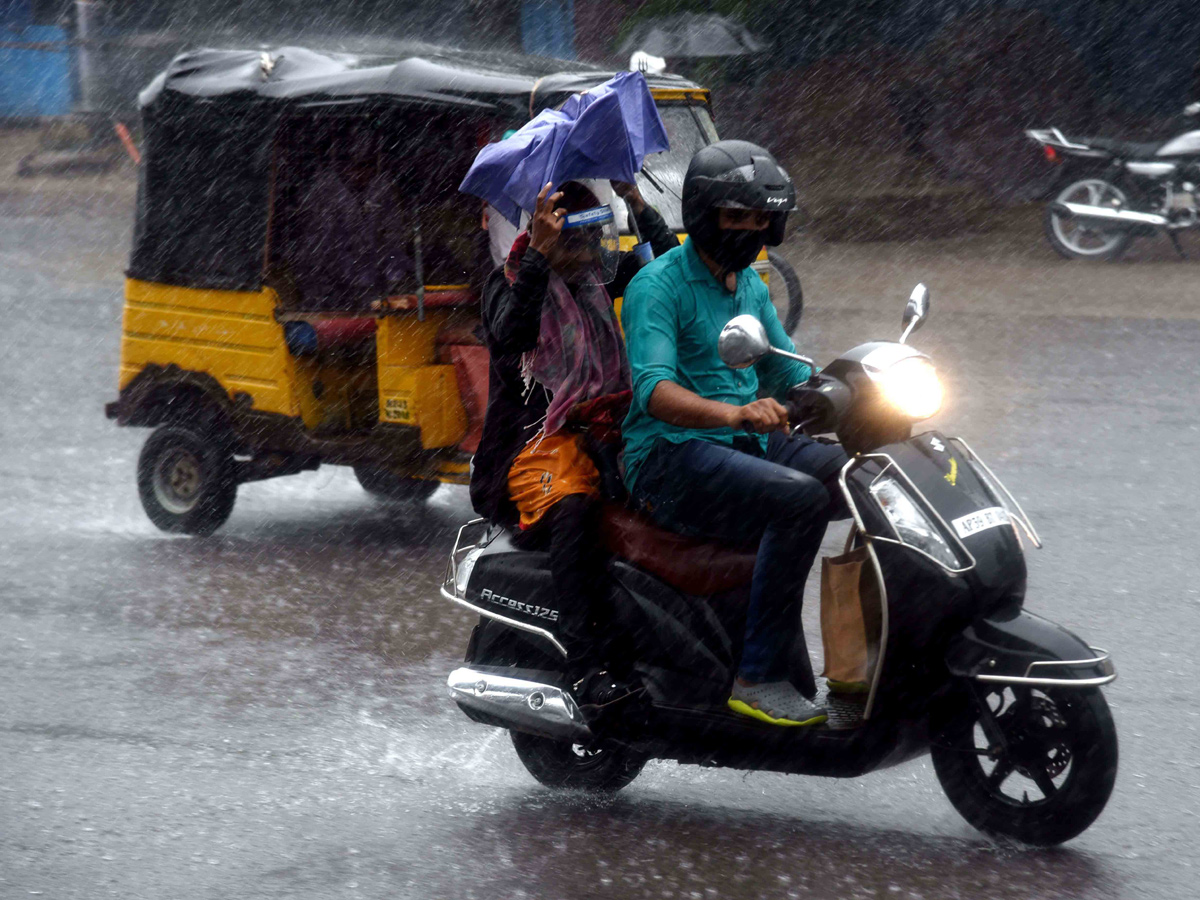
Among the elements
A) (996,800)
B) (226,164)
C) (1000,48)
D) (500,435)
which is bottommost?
(996,800)

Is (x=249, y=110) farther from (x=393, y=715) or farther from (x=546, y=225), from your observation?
(x=546, y=225)

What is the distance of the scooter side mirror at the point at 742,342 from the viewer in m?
3.70

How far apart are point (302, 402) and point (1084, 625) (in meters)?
4.01

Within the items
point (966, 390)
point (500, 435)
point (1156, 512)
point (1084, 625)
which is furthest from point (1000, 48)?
point (500, 435)

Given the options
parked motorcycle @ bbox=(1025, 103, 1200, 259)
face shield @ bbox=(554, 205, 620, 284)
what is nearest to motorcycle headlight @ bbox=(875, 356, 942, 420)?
face shield @ bbox=(554, 205, 620, 284)

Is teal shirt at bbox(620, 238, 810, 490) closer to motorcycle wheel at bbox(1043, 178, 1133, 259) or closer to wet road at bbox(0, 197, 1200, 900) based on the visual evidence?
wet road at bbox(0, 197, 1200, 900)

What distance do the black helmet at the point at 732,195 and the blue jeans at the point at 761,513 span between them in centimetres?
53

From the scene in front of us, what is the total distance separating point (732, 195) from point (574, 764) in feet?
5.64

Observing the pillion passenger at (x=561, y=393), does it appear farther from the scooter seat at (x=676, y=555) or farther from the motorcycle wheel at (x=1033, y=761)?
the motorcycle wheel at (x=1033, y=761)

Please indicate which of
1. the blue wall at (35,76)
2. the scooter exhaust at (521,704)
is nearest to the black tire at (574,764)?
the scooter exhaust at (521,704)

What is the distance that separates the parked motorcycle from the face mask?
11.3 metres

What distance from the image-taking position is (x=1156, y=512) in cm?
755

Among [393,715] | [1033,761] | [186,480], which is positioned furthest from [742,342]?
[186,480]

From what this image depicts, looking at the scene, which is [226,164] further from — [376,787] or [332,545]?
[376,787]
